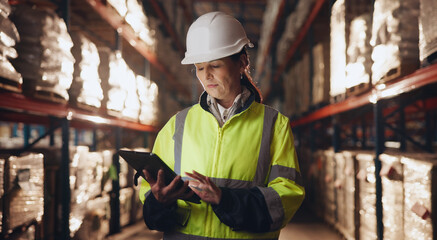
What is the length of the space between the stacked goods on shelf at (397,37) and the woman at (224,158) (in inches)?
55.3

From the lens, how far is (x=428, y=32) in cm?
200

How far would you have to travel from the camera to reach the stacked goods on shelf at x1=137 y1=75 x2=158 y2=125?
5.34m

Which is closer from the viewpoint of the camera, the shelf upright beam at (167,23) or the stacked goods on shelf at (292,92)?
the shelf upright beam at (167,23)

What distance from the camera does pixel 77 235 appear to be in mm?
3365

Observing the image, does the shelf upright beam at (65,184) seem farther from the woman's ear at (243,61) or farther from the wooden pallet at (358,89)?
the wooden pallet at (358,89)

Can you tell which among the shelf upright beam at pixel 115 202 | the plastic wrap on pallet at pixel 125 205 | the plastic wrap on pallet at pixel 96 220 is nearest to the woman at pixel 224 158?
the plastic wrap on pallet at pixel 96 220

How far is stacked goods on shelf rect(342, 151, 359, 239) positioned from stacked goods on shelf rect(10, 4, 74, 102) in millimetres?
3071

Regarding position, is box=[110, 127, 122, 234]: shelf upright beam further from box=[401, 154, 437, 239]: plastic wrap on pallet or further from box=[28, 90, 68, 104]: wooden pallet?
box=[401, 154, 437, 239]: plastic wrap on pallet

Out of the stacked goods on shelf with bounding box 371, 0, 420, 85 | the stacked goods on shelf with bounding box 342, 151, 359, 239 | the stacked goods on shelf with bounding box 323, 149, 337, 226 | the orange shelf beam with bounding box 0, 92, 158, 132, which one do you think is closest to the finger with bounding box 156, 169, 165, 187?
the orange shelf beam with bounding box 0, 92, 158, 132

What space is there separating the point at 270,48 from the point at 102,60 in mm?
6510

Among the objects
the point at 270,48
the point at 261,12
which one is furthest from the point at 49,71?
the point at 261,12

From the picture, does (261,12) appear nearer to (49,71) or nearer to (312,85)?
(312,85)

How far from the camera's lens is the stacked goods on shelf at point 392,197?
2.53 metres

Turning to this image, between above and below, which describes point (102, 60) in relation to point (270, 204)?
above
